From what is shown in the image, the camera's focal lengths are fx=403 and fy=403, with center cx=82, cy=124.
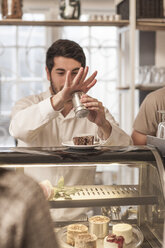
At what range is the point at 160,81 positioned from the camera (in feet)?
11.0

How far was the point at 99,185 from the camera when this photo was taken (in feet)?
5.08

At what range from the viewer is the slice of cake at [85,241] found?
4.76ft

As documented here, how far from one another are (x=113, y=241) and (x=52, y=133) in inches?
31.3

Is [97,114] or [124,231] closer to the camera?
[124,231]

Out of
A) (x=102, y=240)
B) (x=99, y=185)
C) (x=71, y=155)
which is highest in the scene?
(x=71, y=155)

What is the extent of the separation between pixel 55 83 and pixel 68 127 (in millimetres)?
243

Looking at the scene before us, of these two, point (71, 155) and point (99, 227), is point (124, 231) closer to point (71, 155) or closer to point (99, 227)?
point (99, 227)

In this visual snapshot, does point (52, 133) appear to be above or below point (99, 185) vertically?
above

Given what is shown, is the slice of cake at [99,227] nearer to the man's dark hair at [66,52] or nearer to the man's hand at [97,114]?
the man's hand at [97,114]

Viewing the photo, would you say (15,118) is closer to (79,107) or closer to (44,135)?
(44,135)

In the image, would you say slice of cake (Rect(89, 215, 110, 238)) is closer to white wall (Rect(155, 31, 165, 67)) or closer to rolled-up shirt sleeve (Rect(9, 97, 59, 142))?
rolled-up shirt sleeve (Rect(9, 97, 59, 142))

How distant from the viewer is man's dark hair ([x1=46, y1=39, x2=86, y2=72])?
2084mm

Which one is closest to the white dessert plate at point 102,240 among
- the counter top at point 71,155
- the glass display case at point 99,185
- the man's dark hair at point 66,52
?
the glass display case at point 99,185

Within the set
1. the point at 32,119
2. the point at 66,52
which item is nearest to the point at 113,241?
the point at 32,119
